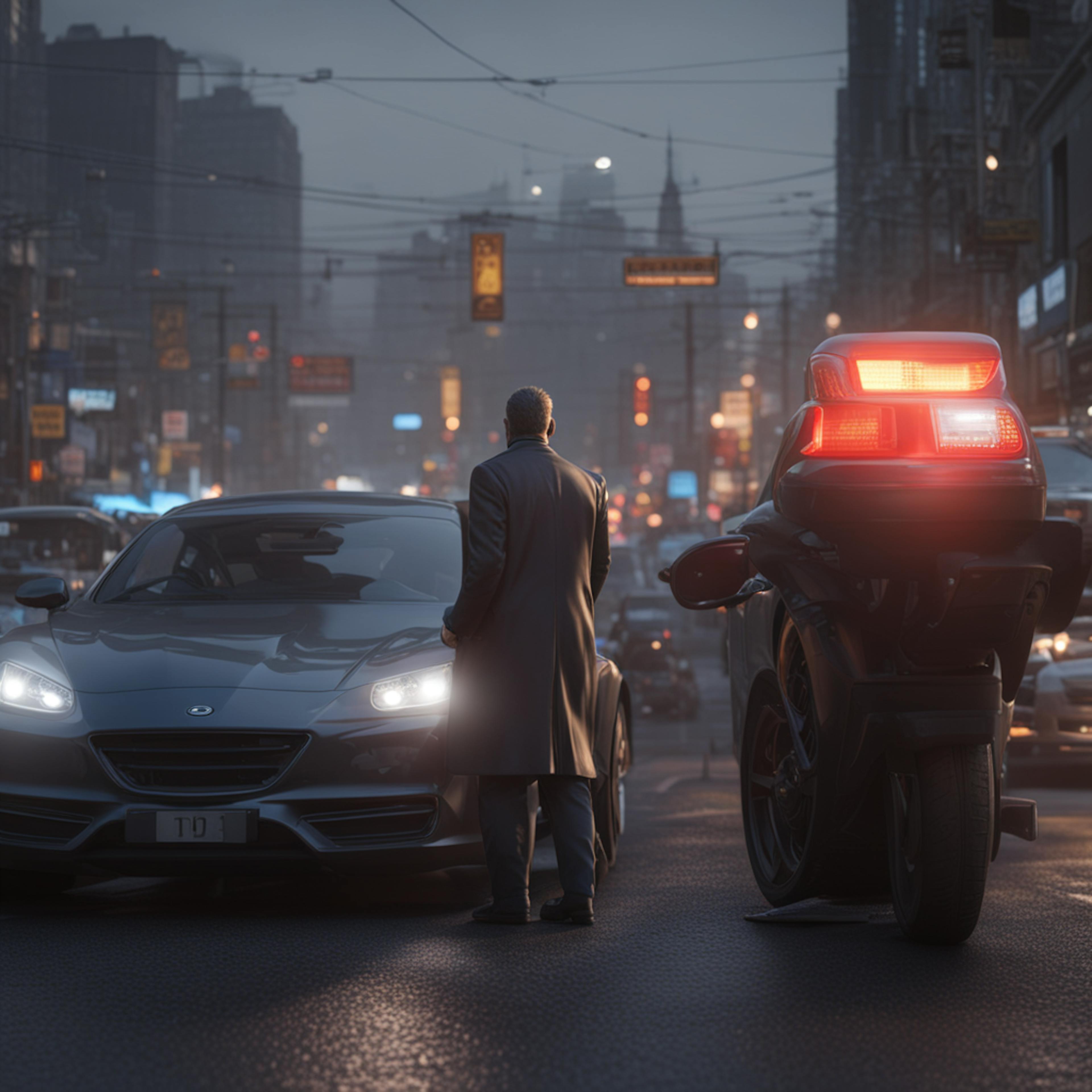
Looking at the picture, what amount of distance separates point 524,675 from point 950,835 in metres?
1.59

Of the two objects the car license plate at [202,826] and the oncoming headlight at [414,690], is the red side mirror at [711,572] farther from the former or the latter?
the car license plate at [202,826]

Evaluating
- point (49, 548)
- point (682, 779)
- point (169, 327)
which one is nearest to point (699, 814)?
point (682, 779)

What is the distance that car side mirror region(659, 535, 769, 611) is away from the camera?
5641 mm

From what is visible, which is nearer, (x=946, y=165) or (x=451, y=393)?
(x=946, y=165)

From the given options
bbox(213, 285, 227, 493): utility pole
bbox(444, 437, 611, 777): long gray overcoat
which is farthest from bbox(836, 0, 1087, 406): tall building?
bbox(444, 437, 611, 777): long gray overcoat

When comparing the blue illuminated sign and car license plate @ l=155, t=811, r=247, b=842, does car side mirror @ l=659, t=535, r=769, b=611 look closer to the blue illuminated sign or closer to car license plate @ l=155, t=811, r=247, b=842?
car license plate @ l=155, t=811, r=247, b=842

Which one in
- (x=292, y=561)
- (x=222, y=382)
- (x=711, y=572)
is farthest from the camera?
(x=222, y=382)

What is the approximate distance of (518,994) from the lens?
4.62 meters

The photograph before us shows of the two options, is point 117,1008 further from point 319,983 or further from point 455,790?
point 455,790

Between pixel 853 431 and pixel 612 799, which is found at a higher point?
pixel 853 431

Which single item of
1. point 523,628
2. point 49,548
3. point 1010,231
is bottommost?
point 49,548

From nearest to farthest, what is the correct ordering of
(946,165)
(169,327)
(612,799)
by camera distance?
(612,799) < (946,165) < (169,327)

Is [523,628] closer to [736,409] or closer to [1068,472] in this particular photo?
[1068,472]

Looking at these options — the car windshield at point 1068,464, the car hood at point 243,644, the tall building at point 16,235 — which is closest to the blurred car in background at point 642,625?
the tall building at point 16,235
